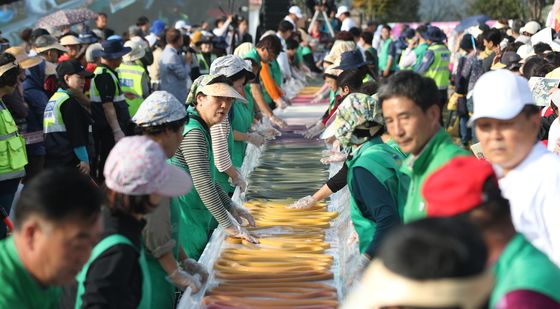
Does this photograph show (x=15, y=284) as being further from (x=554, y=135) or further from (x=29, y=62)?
(x=29, y=62)

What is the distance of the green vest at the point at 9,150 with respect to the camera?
593cm

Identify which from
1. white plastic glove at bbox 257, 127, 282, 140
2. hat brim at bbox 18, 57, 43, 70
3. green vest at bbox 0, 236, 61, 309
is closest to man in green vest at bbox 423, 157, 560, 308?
green vest at bbox 0, 236, 61, 309

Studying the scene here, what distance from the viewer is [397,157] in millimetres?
3951

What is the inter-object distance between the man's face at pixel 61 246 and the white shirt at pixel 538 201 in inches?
55.6

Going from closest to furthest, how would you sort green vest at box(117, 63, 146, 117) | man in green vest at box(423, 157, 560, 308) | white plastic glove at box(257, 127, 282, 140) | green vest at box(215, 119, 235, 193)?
1. man in green vest at box(423, 157, 560, 308)
2. green vest at box(215, 119, 235, 193)
3. white plastic glove at box(257, 127, 282, 140)
4. green vest at box(117, 63, 146, 117)

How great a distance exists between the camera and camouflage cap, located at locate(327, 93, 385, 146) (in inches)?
159

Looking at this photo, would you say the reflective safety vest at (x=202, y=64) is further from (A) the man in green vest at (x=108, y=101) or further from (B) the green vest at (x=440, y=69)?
(A) the man in green vest at (x=108, y=101)

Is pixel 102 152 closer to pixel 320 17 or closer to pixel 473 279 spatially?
pixel 473 279

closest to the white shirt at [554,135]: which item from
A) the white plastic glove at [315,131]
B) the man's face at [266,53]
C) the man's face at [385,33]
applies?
the white plastic glove at [315,131]

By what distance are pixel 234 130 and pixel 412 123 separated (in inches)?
164

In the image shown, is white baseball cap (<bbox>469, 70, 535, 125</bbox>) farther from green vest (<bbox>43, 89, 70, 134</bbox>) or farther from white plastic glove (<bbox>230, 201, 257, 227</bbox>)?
green vest (<bbox>43, 89, 70, 134</bbox>)

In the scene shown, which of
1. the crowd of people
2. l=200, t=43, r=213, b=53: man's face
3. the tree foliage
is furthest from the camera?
the tree foliage

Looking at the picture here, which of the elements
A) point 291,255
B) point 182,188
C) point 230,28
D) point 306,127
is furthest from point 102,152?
point 230,28

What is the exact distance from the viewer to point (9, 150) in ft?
19.6
